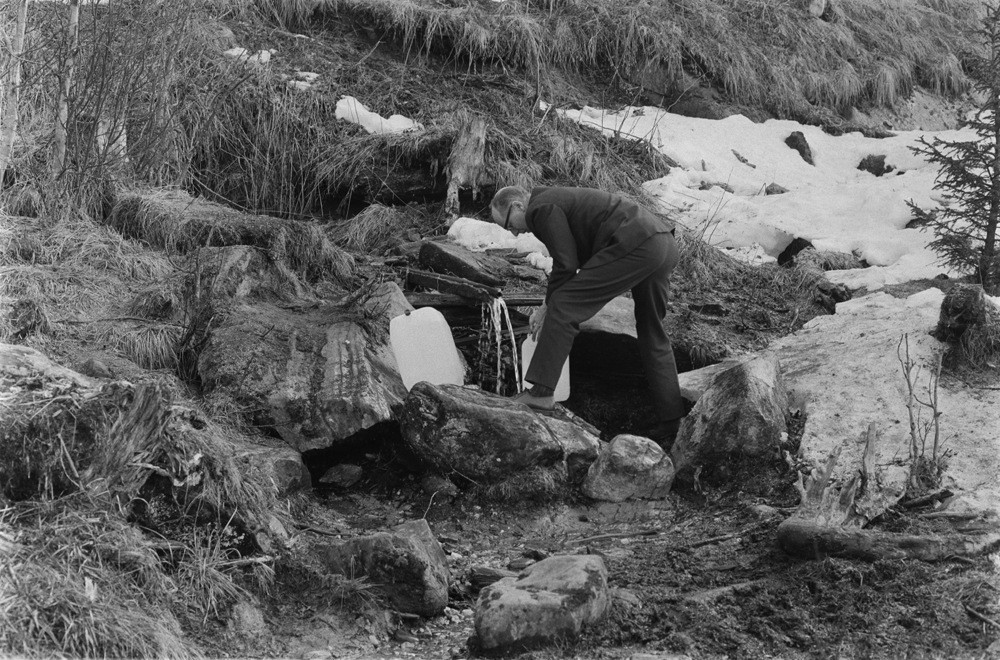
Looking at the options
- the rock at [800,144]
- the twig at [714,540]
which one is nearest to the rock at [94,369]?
the twig at [714,540]

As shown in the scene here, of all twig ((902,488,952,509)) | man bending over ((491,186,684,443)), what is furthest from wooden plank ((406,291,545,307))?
twig ((902,488,952,509))

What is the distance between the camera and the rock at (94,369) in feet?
14.2

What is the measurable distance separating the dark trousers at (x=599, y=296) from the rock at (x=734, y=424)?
0.90 ft

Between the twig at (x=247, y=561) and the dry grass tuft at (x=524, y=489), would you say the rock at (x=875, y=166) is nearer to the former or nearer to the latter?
the dry grass tuft at (x=524, y=489)

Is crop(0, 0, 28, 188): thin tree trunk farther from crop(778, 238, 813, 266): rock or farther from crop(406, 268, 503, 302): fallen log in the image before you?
crop(778, 238, 813, 266): rock

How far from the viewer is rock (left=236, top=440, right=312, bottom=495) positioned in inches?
167

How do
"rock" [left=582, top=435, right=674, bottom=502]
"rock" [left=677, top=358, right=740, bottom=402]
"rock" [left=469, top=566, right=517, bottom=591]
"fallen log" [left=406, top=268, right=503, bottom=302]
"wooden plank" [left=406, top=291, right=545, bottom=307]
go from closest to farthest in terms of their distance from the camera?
"rock" [left=469, top=566, right=517, bottom=591], "rock" [left=582, top=435, right=674, bottom=502], "rock" [left=677, top=358, right=740, bottom=402], "fallen log" [left=406, top=268, right=503, bottom=302], "wooden plank" [left=406, top=291, right=545, bottom=307]

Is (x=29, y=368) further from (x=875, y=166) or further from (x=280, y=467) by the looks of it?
(x=875, y=166)

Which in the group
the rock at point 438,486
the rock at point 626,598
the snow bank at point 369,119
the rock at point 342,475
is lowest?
the rock at point 342,475

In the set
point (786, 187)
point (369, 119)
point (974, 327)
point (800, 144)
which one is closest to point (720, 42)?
point (800, 144)

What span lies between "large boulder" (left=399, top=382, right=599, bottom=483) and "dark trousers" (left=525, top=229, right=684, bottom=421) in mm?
355

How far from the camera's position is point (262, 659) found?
3100mm

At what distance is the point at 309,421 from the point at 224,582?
1615 mm

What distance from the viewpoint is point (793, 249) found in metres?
7.77
